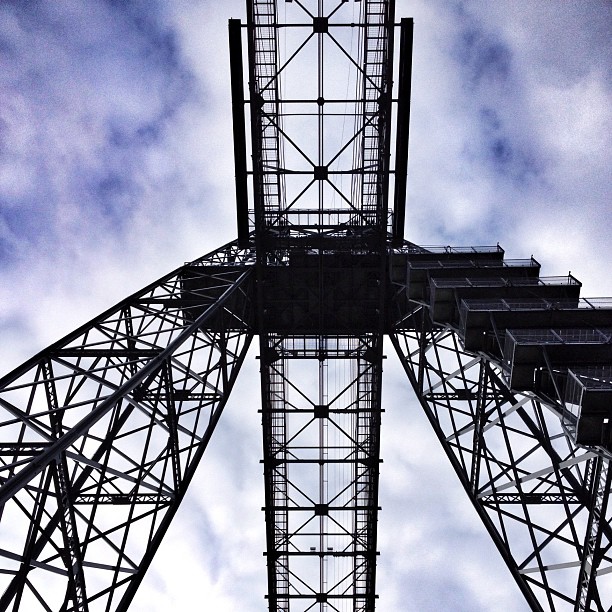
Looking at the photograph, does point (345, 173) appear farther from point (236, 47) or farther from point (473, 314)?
point (473, 314)

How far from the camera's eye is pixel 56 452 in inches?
409

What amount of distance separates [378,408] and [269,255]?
8.26 meters

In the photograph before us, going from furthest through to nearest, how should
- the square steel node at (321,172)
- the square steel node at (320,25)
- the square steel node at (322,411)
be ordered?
the square steel node at (322,411)
the square steel node at (321,172)
the square steel node at (320,25)

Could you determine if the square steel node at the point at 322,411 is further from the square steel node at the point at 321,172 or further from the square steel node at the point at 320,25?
the square steel node at the point at 320,25

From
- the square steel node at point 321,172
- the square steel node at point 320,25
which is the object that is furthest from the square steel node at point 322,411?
the square steel node at point 320,25

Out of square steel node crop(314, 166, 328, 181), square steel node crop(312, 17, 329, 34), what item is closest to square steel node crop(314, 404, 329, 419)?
square steel node crop(314, 166, 328, 181)

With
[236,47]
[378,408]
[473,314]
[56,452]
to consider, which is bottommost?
[56,452]

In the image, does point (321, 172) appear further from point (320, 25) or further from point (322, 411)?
point (322, 411)

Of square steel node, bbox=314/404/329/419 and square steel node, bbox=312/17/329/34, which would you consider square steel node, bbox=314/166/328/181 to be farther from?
square steel node, bbox=314/404/329/419

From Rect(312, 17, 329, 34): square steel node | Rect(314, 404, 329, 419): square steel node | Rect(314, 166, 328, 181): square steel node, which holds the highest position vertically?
Rect(312, 17, 329, 34): square steel node

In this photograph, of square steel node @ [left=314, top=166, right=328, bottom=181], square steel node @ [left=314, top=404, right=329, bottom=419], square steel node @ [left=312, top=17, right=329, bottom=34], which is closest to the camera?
square steel node @ [left=312, top=17, right=329, bottom=34]

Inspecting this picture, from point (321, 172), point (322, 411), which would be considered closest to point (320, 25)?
point (321, 172)

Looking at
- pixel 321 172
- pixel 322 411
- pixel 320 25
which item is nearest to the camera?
pixel 320 25

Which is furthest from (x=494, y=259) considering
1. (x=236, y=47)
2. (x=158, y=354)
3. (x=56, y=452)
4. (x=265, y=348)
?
(x=56, y=452)
